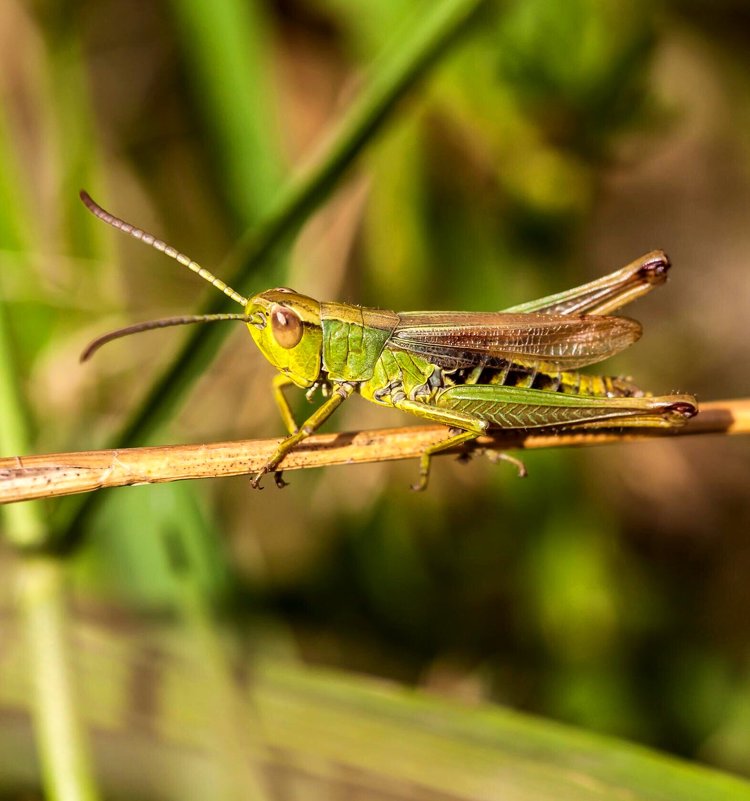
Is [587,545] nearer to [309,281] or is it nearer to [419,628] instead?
[419,628]

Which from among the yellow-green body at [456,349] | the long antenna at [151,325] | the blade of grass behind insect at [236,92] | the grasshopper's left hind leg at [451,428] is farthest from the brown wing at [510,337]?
the blade of grass behind insect at [236,92]

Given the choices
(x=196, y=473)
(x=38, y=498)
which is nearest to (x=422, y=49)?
(x=196, y=473)

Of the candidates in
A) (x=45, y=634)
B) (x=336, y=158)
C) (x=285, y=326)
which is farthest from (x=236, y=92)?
(x=45, y=634)

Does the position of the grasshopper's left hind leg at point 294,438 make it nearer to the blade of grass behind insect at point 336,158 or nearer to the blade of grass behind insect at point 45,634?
the blade of grass behind insect at point 336,158

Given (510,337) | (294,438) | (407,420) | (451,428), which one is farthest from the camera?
(407,420)

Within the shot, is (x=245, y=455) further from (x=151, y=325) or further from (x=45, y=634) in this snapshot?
(x=45, y=634)

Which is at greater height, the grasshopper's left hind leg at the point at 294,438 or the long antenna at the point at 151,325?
the long antenna at the point at 151,325

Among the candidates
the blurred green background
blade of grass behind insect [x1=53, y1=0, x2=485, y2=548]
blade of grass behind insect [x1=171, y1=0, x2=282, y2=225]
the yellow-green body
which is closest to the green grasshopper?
the yellow-green body
